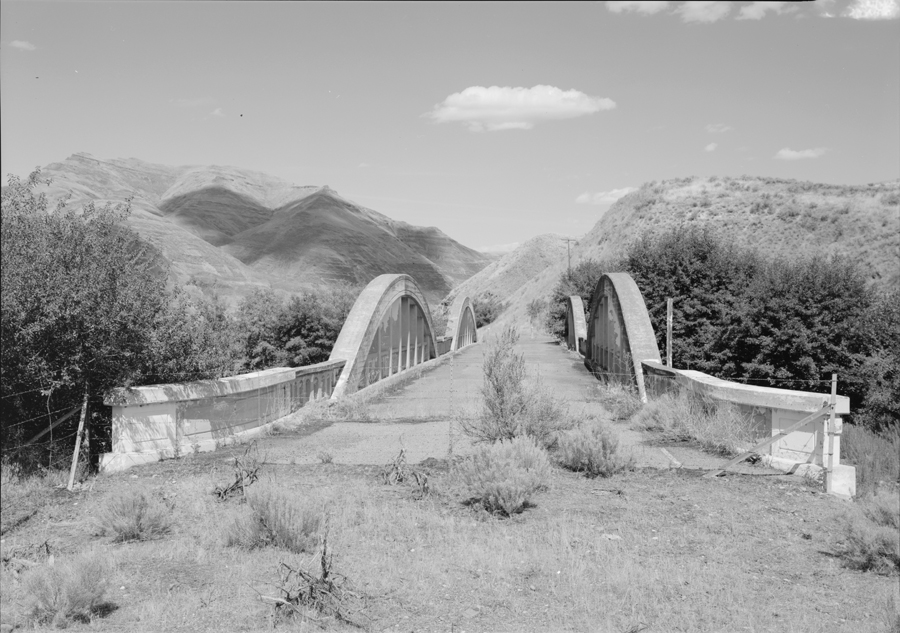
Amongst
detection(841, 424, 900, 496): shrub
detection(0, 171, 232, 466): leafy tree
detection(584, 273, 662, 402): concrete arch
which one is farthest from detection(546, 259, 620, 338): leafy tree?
detection(0, 171, 232, 466): leafy tree

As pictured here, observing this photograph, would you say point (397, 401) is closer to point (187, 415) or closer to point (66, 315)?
point (187, 415)

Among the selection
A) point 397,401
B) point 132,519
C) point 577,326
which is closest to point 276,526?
point 132,519

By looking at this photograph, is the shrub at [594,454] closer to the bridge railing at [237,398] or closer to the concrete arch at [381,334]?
the bridge railing at [237,398]

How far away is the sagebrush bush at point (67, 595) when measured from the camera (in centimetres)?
495

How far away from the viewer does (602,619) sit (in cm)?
502

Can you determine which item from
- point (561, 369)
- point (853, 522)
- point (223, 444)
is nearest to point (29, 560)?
point (223, 444)

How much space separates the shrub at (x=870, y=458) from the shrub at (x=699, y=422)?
1614 millimetres

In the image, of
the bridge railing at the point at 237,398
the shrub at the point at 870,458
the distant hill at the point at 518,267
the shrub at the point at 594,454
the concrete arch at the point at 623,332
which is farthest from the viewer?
the distant hill at the point at 518,267

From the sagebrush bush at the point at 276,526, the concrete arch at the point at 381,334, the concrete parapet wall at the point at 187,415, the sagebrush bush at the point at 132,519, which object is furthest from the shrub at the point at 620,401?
the sagebrush bush at the point at 132,519

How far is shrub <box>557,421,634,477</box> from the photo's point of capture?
911cm

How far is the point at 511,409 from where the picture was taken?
10867mm

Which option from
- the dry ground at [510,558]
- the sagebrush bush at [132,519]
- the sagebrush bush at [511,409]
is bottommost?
the dry ground at [510,558]

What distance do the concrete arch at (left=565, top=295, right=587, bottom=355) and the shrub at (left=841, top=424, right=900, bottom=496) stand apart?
24.7 m

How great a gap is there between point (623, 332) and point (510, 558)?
45.9 feet
